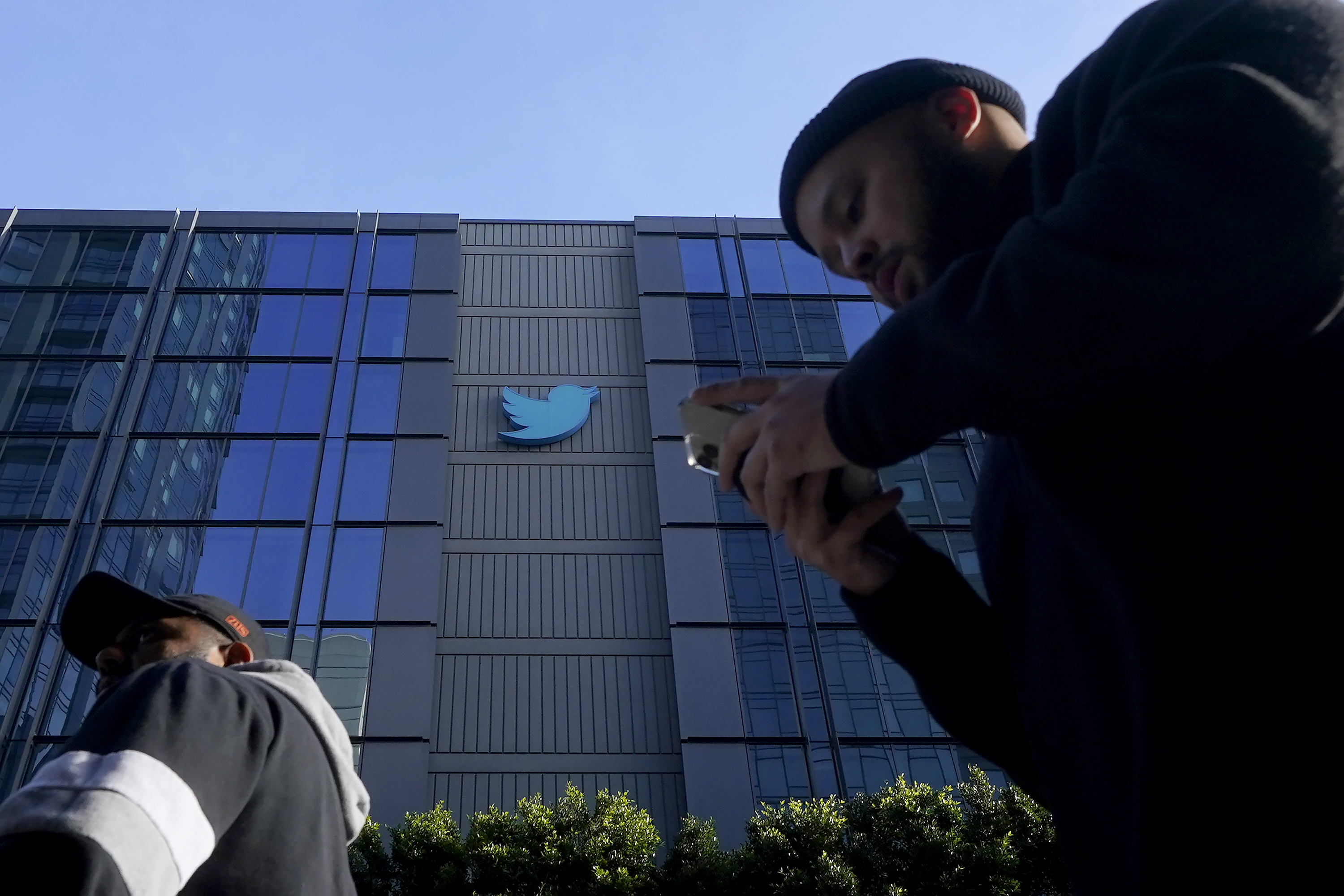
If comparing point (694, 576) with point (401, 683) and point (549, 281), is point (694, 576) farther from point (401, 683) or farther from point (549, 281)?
point (549, 281)

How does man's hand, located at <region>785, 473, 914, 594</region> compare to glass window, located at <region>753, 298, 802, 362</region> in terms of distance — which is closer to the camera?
man's hand, located at <region>785, 473, 914, 594</region>

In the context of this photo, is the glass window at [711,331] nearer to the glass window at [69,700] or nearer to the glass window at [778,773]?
the glass window at [778,773]

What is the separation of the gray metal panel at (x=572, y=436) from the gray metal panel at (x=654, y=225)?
15.5 feet

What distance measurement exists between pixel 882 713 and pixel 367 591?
8838 mm

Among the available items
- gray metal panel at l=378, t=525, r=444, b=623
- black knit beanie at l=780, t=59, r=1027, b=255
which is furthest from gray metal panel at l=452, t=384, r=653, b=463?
black knit beanie at l=780, t=59, r=1027, b=255

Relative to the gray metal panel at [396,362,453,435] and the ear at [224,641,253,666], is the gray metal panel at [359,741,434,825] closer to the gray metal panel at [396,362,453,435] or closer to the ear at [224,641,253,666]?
the gray metal panel at [396,362,453,435]

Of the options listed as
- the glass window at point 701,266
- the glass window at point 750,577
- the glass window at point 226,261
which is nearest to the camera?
the glass window at point 750,577

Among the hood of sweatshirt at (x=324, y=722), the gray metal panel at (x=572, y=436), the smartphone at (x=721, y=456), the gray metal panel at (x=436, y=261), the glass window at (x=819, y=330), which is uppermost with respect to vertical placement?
the gray metal panel at (x=436, y=261)

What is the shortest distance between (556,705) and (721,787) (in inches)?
116

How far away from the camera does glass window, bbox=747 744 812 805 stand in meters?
15.1

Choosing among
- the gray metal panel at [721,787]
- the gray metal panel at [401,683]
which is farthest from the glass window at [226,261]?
the gray metal panel at [721,787]

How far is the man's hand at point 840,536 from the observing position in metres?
1.38

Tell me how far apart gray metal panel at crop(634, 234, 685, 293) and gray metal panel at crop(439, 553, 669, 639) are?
6.83m

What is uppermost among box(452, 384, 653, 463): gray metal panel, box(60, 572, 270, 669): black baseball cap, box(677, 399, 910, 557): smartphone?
box(452, 384, 653, 463): gray metal panel
